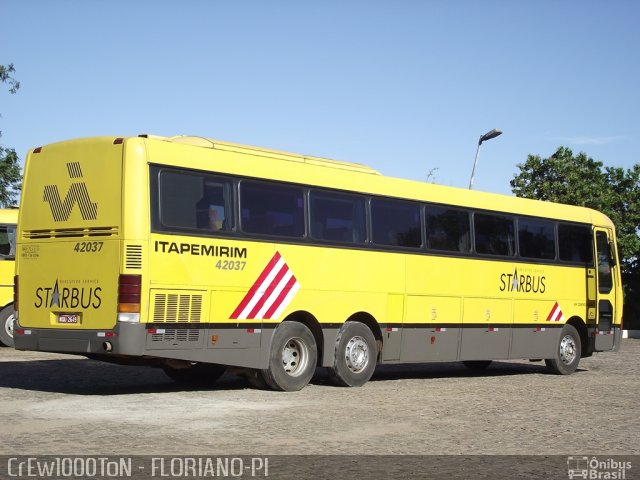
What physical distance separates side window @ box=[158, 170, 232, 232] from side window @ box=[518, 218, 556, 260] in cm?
800

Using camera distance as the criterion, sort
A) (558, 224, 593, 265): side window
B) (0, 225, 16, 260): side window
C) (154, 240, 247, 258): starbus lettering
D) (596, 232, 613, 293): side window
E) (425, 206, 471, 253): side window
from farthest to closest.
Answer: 1. (0, 225, 16, 260): side window
2. (596, 232, 613, 293): side window
3. (558, 224, 593, 265): side window
4. (425, 206, 471, 253): side window
5. (154, 240, 247, 258): starbus lettering

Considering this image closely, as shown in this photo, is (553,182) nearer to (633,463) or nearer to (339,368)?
(339,368)

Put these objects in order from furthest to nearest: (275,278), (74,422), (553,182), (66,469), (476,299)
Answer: (553,182)
(476,299)
(275,278)
(74,422)
(66,469)

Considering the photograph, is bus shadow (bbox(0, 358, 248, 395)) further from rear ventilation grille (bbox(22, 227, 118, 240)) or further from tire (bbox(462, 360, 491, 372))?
tire (bbox(462, 360, 491, 372))

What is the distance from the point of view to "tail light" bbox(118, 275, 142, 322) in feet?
46.1

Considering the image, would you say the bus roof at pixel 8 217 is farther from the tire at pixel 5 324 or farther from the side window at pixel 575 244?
the side window at pixel 575 244

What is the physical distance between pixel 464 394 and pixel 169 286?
16.3 feet

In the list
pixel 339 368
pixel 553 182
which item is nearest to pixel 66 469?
pixel 339 368

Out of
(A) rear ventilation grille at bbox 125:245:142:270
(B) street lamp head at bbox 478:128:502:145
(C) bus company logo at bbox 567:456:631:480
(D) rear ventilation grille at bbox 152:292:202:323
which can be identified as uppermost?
(B) street lamp head at bbox 478:128:502:145

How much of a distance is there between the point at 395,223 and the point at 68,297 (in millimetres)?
6088

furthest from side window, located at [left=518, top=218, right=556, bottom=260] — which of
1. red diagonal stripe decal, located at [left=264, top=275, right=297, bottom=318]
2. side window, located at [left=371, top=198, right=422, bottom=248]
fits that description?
red diagonal stripe decal, located at [left=264, top=275, right=297, bottom=318]

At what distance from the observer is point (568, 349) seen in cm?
2261

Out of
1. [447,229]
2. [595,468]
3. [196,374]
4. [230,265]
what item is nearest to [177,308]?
[230,265]

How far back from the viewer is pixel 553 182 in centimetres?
5800
